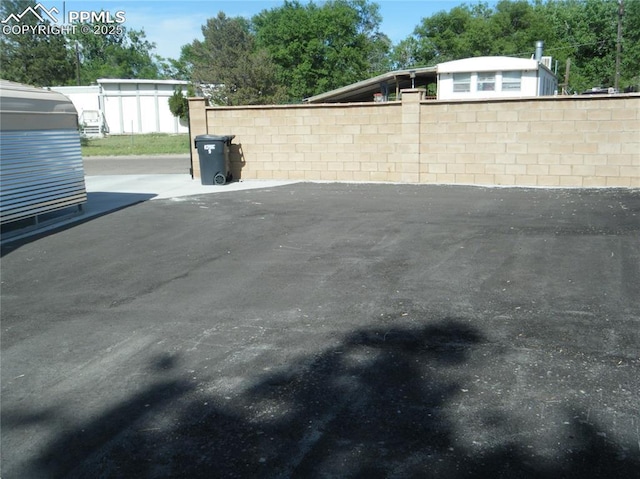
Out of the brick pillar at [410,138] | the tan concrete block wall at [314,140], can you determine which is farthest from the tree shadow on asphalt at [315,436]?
the tan concrete block wall at [314,140]

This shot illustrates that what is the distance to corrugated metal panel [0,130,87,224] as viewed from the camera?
36.1 ft

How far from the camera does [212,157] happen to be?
17547mm

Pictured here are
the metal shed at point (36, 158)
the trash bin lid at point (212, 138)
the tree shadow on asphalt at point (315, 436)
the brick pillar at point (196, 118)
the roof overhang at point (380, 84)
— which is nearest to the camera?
the tree shadow on asphalt at point (315, 436)

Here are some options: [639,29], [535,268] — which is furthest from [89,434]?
[639,29]

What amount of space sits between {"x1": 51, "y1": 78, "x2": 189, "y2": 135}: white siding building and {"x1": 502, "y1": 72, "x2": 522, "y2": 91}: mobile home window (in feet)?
125

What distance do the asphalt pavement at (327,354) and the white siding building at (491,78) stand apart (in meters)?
14.2

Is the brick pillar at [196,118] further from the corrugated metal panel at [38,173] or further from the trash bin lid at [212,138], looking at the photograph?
the corrugated metal panel at [38,173]

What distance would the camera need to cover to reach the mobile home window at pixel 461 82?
24.1 metres

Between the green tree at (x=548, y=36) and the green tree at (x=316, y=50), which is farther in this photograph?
the green tree at (x=316, y=50)

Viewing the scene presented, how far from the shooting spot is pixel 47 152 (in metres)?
12.1

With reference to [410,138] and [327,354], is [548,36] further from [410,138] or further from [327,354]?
[327,354]

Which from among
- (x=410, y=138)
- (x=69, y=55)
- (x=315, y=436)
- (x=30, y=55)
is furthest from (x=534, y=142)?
(x=69, y=55)

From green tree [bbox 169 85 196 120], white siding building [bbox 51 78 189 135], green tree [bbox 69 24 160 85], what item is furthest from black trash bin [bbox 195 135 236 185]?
green tree [bbox 69 24 160 85]

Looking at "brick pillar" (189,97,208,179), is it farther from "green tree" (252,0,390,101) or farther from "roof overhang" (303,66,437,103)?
"green tree" (252,0,390,101)
